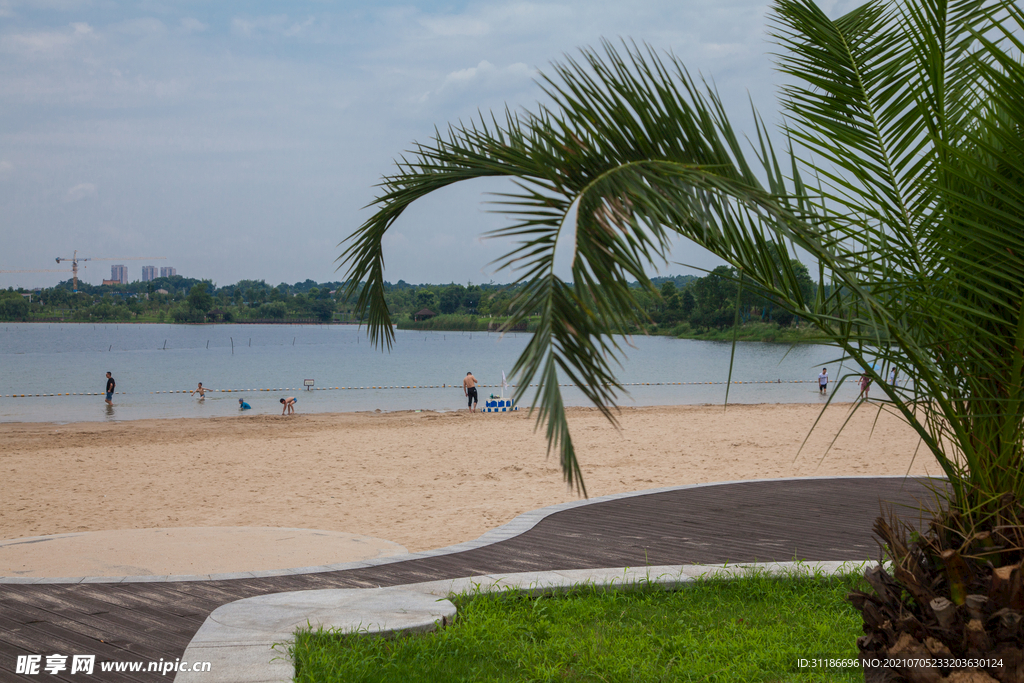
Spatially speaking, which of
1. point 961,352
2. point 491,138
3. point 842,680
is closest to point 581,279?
point 491,138

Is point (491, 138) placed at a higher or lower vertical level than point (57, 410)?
higher

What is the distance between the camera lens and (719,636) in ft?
13.3

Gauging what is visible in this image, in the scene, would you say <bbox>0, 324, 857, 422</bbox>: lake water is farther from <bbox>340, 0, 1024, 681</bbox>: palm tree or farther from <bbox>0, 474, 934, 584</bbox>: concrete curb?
<bbox>340, 0, 1024, 681</bbox>: palm tree

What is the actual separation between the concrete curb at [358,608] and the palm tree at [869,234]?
1798mm

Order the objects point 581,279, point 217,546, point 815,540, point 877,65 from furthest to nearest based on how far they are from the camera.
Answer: point 217,546, point 815,540, point 877,65, point 581,279

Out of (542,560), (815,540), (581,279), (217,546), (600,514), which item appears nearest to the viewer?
(581,279)

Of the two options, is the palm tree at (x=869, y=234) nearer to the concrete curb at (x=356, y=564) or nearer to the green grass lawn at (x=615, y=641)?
the green grass lawn at (x=615, y=641)

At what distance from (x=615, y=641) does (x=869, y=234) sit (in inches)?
97.1

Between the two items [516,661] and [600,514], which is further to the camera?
[600,514]


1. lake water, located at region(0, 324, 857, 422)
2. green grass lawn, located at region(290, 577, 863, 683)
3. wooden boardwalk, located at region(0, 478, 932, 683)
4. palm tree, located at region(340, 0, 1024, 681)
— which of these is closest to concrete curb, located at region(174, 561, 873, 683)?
green grass lawn, located at region(290, 577, 863, 683)

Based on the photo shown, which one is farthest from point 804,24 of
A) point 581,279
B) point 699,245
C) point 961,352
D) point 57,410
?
point 57,410

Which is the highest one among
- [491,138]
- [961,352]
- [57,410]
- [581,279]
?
[491,138]

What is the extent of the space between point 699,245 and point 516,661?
2.33m

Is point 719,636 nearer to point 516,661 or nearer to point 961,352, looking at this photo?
point 516,661
